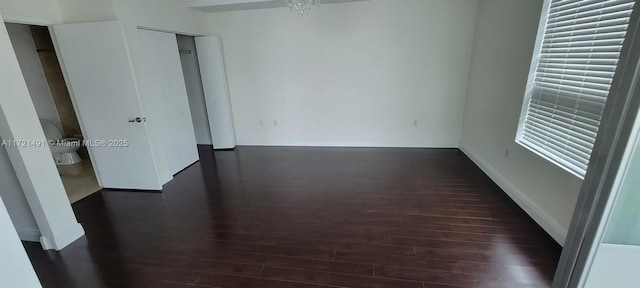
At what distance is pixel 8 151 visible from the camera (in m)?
1.96

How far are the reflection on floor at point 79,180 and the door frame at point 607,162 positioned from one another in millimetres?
4475

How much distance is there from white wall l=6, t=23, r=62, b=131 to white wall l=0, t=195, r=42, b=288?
435 centimetres

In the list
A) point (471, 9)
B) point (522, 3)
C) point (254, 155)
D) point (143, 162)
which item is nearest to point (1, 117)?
point (143, 162)

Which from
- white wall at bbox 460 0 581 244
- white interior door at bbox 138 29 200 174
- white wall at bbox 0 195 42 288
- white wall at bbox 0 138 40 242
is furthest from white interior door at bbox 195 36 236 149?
white wall at bbox 460 0 581 244

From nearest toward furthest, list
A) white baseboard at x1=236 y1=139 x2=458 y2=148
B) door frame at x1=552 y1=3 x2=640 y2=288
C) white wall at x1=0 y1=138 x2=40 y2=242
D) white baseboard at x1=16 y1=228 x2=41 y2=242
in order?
door frame at x1=552 y1=3 x2=640 y2=288 → white wall at x1=0 y1=138 x2=40 y2=242 → white baseboard at x1=16 y1=228 x2=41 y2=242 → white baseboard at x1=236 y1=139 x2=458 y2=148

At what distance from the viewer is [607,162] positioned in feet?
3.01

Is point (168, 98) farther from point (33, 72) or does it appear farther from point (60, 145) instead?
point (33, 72)

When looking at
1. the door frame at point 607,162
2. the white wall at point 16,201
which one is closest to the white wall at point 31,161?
the white wall at point 16,201

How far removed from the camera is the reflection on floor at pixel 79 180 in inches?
129

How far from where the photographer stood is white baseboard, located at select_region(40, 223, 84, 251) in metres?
2.22

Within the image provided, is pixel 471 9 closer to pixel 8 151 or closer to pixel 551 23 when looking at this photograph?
pixel 551 23

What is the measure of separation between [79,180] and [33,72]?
75.1 inches

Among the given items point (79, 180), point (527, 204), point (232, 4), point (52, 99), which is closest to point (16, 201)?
point (79, 180)

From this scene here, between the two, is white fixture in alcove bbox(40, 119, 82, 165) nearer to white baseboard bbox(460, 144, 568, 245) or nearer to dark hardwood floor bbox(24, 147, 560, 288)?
dark hardwood floor bbox(24, 147, 560, 288)
